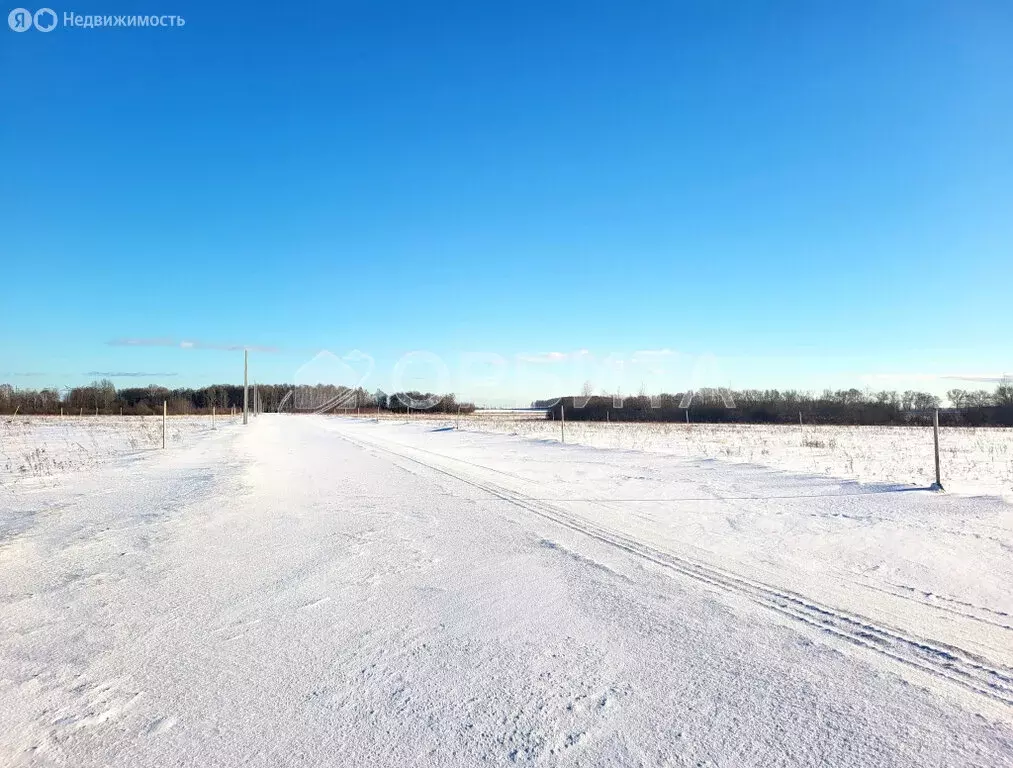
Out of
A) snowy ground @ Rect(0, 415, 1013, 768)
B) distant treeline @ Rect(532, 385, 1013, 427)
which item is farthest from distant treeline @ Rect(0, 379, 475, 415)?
snowy ground @ Rect(0, 415, 1013, 768)

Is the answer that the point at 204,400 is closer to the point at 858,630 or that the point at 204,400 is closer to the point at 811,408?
the point at 811,408

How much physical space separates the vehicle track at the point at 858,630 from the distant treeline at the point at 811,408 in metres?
37.5

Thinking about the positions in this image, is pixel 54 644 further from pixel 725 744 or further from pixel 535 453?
pixel 535 453

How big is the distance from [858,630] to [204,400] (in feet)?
451

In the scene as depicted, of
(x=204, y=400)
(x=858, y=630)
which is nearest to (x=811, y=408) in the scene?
(x=858, y=630)

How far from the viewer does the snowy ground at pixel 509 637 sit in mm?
2533

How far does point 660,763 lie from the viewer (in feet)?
7.70

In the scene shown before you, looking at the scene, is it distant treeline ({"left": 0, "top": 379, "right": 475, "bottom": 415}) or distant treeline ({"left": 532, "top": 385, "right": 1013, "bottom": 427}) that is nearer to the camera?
distant treeline ({"left": 532, "top": 385, "right": 1013, "bottom": 427})

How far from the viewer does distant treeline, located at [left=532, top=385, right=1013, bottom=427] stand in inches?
1983

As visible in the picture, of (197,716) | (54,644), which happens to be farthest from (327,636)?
Answer: (54,644)

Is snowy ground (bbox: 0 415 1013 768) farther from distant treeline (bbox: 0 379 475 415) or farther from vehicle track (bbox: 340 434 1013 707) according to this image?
distant treeline (bbox: 0 379 475 415)

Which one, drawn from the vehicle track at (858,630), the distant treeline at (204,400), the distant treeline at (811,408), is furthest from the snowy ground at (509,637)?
the distant treeline at (204,400)

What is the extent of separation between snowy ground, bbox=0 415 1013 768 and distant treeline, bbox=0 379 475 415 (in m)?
56.4

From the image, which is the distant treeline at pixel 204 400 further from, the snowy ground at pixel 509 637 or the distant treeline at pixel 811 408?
the snowy ground at pixel 509 637
